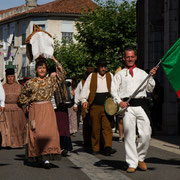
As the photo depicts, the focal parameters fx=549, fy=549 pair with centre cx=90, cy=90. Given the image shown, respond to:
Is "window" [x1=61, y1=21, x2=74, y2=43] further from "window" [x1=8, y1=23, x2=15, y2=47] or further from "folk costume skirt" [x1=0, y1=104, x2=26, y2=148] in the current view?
"folk costume skirt" [x1=0, y1=104, x2=26, y2=148]

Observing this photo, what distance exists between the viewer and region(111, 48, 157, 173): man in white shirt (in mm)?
8539

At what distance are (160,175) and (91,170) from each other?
1.18 meters

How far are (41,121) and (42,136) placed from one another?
254 mm

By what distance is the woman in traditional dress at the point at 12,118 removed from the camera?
13.5m

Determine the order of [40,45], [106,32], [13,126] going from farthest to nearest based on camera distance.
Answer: [106,32], [13,126], [40,45]

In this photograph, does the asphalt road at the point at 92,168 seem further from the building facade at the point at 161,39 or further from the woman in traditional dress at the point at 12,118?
the building facade at the point at 161,39

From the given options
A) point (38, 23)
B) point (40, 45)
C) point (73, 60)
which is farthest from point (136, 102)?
point (38, 23)

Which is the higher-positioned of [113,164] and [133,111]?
[133,111]

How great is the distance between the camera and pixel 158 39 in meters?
20.1

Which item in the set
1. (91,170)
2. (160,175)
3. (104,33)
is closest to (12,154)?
(91,170)

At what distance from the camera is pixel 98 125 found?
1174cm

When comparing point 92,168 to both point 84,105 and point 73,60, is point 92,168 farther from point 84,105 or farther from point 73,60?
point 73,60

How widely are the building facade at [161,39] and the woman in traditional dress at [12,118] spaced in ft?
16.3

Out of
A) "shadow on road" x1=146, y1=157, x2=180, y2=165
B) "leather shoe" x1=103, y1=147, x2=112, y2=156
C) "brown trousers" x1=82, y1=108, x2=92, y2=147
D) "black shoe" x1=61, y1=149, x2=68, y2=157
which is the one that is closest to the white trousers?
"shadow on road" x1=146, y1=157, x2=180, y2=165
